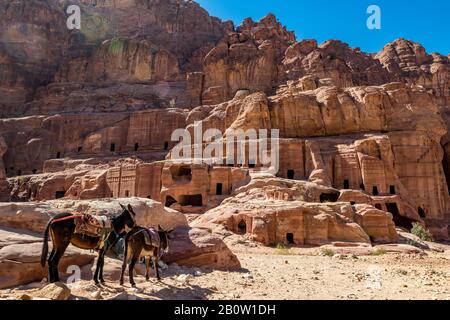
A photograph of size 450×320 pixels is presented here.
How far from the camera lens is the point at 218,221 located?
2698cm

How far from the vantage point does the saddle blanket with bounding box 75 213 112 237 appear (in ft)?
27.0

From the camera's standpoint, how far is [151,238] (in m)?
9.72

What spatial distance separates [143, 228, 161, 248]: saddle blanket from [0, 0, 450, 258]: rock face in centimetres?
330

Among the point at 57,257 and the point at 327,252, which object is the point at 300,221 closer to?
the point at 327,252

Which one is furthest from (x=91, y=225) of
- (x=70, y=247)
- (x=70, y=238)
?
(x=70, y=247)

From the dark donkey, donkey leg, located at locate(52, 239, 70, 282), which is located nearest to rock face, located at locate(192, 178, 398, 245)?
the dark donkey

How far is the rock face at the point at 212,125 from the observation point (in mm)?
27734

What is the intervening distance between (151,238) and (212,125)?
1663 inches

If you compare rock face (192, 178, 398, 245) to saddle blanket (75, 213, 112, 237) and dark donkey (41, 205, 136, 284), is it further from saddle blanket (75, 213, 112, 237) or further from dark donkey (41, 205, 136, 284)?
saddle blanket (75, 213, 112, 237)

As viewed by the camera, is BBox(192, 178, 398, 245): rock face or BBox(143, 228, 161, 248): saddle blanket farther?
BBox(192, 178, 398, 245): rock face

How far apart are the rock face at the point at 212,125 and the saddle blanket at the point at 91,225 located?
3026 millimetres
